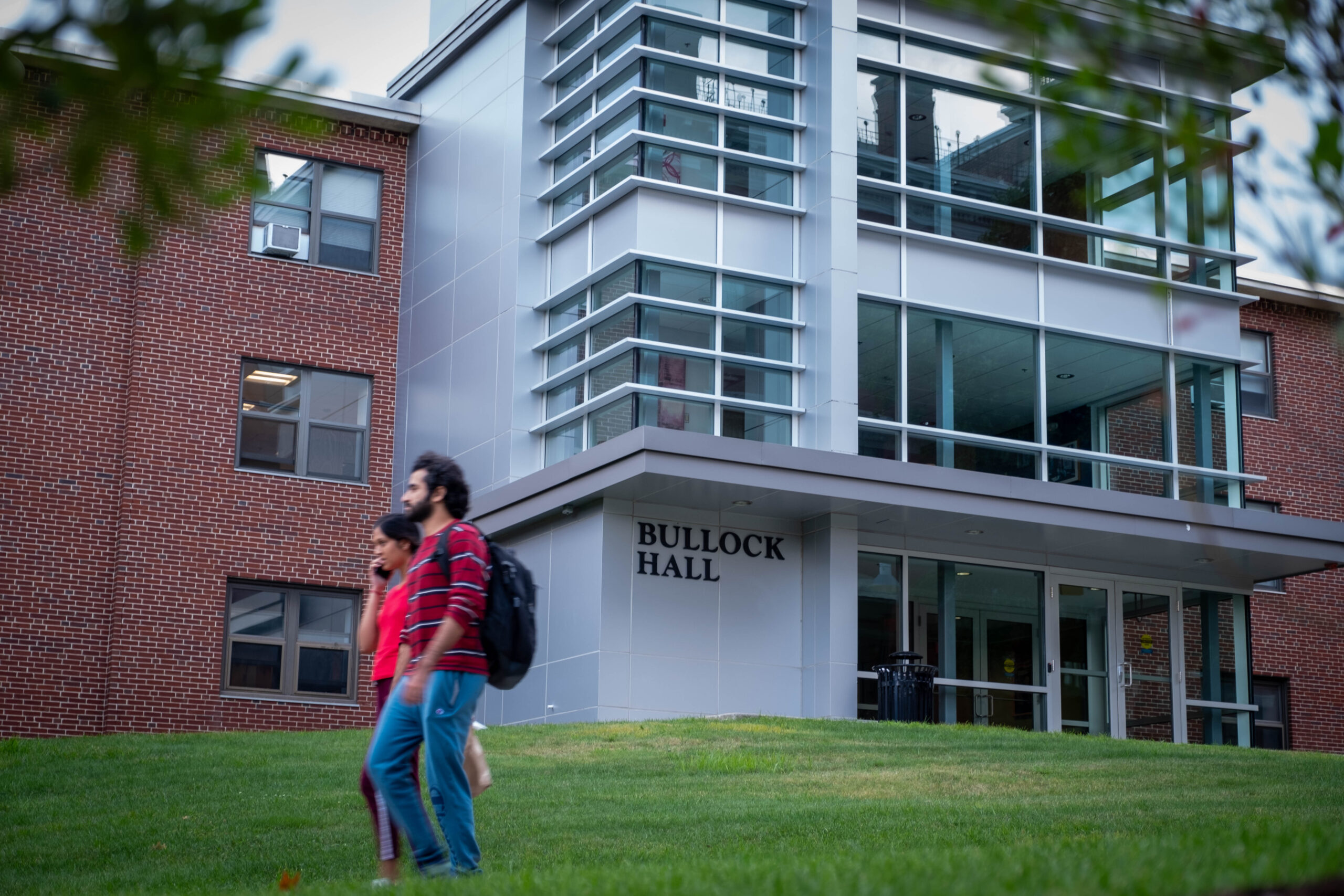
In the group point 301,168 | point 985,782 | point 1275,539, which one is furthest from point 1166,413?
point 301,168

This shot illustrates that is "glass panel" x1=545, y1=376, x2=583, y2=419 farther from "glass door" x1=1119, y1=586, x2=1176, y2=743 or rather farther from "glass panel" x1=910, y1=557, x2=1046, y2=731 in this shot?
"glass door" x1=1119, y1=586, x2=1176, y2=743

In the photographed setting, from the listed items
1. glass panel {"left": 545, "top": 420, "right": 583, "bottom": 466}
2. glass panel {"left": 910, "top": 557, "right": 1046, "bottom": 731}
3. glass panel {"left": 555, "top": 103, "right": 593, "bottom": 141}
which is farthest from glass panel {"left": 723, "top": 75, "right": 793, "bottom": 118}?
glass panel {"left": 910, "top": 557, "right": 1046, "bottom": 731}

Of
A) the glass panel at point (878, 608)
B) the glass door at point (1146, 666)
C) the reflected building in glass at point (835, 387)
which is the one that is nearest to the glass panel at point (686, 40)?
the reflected building in glass at point (835, 387)

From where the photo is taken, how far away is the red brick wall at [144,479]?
21.2 m

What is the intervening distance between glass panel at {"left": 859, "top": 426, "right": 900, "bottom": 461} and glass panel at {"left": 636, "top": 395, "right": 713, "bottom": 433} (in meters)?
1.97

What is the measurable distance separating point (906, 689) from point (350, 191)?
1207 cm

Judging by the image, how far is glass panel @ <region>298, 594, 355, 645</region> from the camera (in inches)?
891

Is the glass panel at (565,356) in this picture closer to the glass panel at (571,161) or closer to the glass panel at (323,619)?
the glass panel at (571,161)

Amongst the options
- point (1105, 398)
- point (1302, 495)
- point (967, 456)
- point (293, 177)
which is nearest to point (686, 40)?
point (967, 456)

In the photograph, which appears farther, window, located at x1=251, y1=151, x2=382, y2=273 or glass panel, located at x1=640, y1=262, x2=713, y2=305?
window, located at x1=251, y1=151, x2=382, y2=273

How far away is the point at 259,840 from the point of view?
934 cm

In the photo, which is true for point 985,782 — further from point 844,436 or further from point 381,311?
point 381,311

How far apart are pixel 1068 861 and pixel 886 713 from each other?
1289 cm

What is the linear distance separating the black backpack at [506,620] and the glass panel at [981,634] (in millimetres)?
13159
